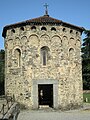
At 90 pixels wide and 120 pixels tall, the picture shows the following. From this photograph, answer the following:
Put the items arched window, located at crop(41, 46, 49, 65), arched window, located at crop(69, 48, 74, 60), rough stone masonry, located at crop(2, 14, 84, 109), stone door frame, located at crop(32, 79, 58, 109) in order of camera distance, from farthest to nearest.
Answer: arched window, located at crop(69, 48, 74, 60)
arched window, located at crop(41, 46, 49, 65)
rough stone masonry, located at crop(2, 14, 84, 109)
stone door frame, located at crop(32, 79, 58, 109)

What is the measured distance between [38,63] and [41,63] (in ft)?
0.97

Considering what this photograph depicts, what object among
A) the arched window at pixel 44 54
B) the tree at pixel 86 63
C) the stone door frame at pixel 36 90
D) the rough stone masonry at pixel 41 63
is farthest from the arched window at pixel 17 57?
the tree at pixel 86 63

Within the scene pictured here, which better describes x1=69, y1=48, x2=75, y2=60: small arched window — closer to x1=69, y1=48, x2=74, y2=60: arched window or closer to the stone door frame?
x1=69, y1=48, x2=74, y2=60: arched window

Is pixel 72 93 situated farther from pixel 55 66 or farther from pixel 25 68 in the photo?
pixel 25 68

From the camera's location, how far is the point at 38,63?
21.7m

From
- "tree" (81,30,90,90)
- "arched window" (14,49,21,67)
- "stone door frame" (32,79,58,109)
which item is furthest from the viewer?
"tree" (81,30,90,90)

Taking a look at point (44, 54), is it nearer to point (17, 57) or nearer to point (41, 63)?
point (41, 63)

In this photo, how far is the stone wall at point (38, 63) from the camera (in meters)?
21.6

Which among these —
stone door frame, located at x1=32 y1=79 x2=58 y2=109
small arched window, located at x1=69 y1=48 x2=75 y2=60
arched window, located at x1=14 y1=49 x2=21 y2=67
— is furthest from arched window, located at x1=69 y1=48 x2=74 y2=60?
arched window, located at x1=14 y1=49 x2=21 y2=67

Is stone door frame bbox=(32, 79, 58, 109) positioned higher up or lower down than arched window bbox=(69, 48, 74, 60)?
lower down

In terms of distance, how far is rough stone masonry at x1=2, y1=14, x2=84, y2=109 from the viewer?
850 inches

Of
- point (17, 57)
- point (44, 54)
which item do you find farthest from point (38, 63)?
point (17, 57)

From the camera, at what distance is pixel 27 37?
72.3 ft

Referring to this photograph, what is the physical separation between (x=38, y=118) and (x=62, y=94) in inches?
220
